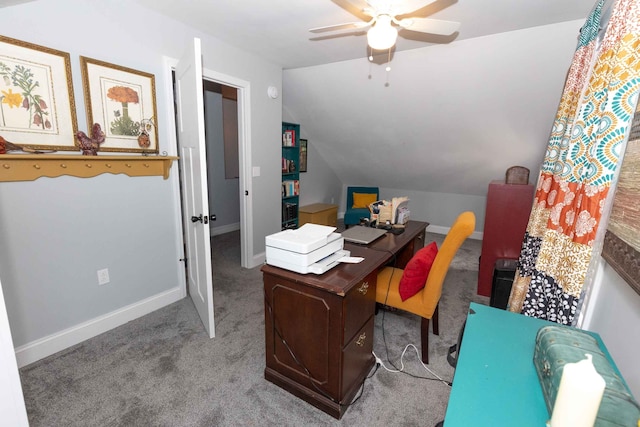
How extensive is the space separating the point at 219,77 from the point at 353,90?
1591 millimetres

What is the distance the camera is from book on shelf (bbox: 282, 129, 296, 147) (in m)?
4.16

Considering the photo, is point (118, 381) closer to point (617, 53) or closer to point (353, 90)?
point (617, 53)

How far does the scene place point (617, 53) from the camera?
3.37 feet

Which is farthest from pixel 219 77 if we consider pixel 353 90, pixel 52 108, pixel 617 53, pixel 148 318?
pixel 617 53

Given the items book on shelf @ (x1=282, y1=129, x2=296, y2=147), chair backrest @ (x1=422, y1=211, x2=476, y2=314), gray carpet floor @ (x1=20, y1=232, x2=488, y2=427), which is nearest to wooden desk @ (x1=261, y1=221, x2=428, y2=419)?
gray carpet floor @ (x1=20, y1=232, x2=488, y2=427)

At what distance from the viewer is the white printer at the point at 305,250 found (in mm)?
1439

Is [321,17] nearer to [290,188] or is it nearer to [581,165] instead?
[581,165]

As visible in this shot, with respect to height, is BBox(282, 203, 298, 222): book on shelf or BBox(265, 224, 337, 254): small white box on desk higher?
BBox(265, 224, 337, 254): small white box on desk

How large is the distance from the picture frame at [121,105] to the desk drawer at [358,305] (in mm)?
1979

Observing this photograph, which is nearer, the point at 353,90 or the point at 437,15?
the point at 437,15

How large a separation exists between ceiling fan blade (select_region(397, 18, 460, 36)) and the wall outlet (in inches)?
104

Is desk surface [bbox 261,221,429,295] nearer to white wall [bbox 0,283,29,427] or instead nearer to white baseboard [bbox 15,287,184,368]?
white wall [bbox 0,283,29,427]

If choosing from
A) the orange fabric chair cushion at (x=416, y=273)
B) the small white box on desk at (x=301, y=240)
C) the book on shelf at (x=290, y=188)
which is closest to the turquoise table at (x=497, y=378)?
the orange fabric chair cushion at (x=416, y=273)

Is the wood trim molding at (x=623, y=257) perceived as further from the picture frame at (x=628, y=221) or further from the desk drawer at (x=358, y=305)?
the desk drawer at (x=358, y=305)
